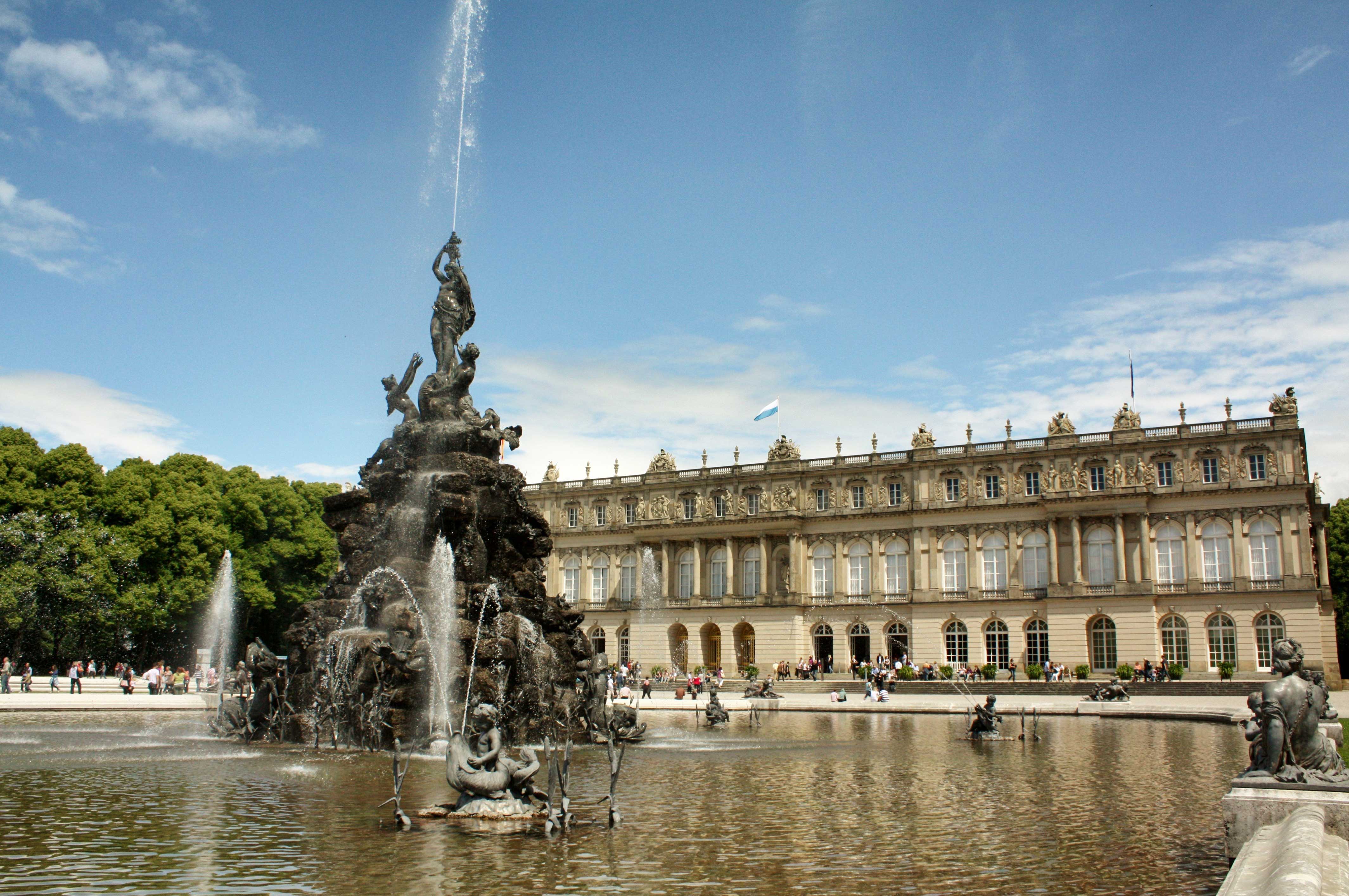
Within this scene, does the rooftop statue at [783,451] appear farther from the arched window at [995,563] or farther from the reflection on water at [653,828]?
the reflection on water at [653,828]

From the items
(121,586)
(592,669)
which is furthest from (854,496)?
(592,669)

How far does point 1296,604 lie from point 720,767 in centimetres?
5397

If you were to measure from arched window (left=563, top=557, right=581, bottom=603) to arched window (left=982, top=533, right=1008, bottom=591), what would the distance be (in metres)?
31.7

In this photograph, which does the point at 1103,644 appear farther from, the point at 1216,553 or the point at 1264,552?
the point at 1264,552

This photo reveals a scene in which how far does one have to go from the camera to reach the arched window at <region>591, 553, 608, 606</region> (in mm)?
83312

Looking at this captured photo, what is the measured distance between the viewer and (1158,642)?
209 feet

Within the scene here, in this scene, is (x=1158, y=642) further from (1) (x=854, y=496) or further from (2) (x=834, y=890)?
(2) (x=834, y=890)

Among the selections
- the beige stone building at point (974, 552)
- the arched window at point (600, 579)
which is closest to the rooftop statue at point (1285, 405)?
the beige stone building at point (974, 552)

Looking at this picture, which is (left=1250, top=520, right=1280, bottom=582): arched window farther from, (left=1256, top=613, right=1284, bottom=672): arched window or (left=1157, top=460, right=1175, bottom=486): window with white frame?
(left=1157, top=460, right=1175, bottom=486): window with white frame

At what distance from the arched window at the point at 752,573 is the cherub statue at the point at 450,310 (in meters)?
52.5

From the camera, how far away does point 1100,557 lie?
66.0 m

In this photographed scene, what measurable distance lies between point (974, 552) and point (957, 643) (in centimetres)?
616

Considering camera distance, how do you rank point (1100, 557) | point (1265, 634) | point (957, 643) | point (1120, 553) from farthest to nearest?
1. point (957, 643)
2. point (1100, 557)
3. point (1120, 553)
4. point (1265, 634)

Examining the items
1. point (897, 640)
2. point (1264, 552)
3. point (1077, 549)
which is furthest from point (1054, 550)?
point (897, 640)
